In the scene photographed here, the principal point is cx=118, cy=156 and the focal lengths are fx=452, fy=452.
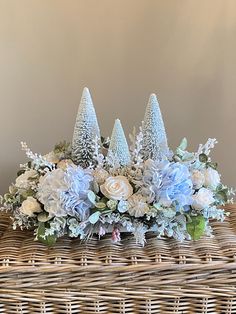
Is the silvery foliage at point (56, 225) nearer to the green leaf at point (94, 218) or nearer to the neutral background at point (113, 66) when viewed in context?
the green leaf at point (94, 218)

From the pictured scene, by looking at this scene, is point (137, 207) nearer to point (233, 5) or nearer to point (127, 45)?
point (127, 45)

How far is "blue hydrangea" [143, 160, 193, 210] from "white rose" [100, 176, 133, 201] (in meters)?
0.04

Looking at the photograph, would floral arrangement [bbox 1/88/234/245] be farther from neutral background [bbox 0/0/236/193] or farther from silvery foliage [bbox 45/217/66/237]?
neutral background [bbox 0/0/236/193]

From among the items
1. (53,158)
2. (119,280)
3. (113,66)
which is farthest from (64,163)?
(113,66)

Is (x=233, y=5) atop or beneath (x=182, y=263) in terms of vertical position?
atop

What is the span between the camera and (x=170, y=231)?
1.10m

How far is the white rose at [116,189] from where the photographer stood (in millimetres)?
1069

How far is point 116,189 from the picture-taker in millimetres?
1073

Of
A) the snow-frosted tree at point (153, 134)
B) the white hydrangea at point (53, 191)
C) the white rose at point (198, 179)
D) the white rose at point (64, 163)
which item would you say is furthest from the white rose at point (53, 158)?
the white rose at point (198, 179)

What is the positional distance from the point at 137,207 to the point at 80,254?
176 millimetres

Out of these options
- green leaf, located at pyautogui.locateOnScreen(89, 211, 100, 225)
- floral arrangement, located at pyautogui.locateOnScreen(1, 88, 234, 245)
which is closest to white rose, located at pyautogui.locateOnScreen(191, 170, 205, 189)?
floral arrangement, located at pyautogui.locateOnScreen(1, 88, 234, 245)

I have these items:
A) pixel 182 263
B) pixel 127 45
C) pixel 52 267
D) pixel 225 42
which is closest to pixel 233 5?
pixel 225 42

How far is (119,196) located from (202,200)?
21cm

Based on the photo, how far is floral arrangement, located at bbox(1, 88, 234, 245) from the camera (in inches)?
42.0
